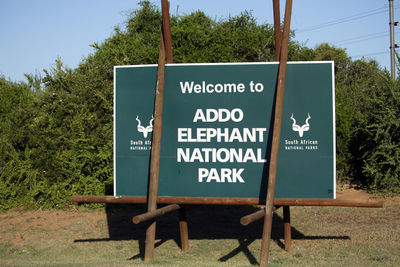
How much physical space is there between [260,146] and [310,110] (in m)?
1.05

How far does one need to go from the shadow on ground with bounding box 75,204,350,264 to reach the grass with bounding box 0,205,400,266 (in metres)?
0.02

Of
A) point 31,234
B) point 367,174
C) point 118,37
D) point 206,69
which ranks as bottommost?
point 31,234

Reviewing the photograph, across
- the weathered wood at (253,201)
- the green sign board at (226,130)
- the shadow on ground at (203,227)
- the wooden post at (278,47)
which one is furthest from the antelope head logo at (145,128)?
the wooden post at (278,47)

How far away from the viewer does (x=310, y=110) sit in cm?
823

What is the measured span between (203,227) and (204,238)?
1297 millimetres

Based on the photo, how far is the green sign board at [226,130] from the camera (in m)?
8.23

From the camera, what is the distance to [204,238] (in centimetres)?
1118

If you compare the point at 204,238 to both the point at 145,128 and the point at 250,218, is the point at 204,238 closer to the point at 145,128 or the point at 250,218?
the point at 145,128

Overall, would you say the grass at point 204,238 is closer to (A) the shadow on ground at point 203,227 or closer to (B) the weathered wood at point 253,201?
(A) the shadow on ground at point 203,227

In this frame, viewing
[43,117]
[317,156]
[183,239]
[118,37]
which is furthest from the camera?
[118,37]

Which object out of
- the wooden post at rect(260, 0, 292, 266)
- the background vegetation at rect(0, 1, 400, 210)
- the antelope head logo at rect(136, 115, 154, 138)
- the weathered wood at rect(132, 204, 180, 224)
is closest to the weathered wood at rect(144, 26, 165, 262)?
the weathered wood at rect(132, 204, 180, 224)

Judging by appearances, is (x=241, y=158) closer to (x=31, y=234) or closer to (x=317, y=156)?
(x=317, y=156)

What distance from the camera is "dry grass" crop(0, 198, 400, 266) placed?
9.04 m

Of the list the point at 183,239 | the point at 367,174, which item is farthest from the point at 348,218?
the point at 183,239
